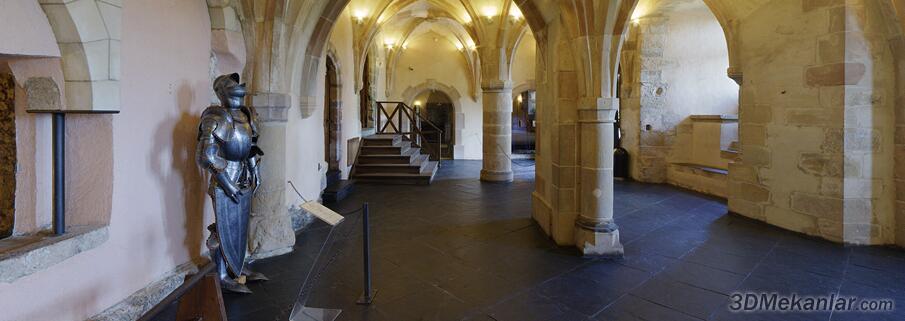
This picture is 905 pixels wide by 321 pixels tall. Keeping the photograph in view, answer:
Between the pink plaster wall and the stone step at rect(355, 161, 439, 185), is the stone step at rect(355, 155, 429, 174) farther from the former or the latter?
the pink plaster wall

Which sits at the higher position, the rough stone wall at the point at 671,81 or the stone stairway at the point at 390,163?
the rough stone wall at the point at 671,81

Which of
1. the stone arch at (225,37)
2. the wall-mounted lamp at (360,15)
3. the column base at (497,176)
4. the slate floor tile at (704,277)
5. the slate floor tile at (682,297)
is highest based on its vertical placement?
the wall-mounted lamp at (360,15)

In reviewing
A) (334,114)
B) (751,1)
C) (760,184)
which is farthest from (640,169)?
(334,114)

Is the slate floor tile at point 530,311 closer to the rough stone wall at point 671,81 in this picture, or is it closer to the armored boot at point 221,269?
the armored boot at point 221,269

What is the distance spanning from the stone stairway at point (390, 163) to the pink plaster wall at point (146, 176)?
4.37 m

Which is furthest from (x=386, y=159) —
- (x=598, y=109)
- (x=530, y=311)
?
(x=530, y=311)

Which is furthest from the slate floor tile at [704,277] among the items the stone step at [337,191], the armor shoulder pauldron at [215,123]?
the stone step at [337,191]

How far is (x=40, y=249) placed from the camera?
6.05 feet

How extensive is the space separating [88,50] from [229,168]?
0.91 m

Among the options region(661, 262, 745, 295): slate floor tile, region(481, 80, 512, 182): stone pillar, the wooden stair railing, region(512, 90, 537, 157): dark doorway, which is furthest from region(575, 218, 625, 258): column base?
region(512, 90, 537, 157): dark doorway

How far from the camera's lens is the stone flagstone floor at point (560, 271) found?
2604 mm

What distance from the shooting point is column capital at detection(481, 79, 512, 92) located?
805cm

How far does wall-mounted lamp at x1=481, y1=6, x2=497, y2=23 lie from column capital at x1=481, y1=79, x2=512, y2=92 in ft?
3.56

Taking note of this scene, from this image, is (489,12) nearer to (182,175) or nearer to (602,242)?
(602,242)
